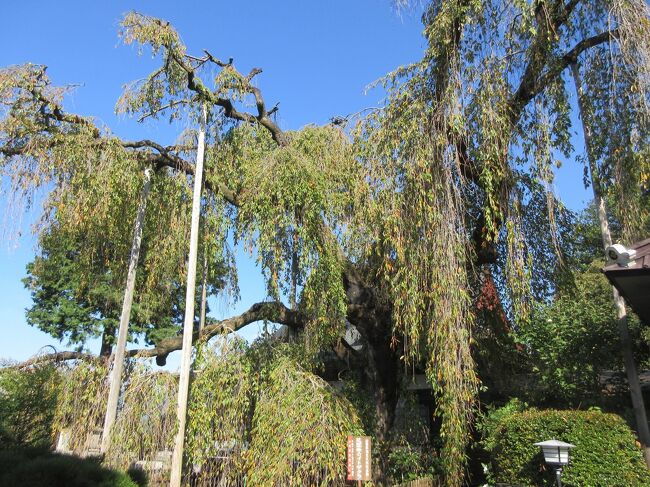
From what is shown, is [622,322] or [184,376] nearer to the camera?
[622,322]

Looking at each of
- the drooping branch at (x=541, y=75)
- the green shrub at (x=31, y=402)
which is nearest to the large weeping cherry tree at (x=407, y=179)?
the drooping branch at (x=541, y=75)

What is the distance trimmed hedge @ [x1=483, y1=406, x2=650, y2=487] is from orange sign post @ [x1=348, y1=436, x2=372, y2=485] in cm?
214

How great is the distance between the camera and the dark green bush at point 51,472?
15.0 feet

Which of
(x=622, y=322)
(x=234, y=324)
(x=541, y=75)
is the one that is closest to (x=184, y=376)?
(x=234, y=324)

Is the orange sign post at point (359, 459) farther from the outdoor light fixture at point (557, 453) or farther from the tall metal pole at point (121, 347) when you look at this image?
the tall metal pole at point (121, 347)

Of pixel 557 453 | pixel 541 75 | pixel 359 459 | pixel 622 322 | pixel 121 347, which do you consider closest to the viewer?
pixel 557 453

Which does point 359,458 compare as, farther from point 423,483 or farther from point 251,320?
point 251,320

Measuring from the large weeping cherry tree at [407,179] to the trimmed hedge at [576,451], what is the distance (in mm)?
723

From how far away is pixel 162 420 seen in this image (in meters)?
7.97

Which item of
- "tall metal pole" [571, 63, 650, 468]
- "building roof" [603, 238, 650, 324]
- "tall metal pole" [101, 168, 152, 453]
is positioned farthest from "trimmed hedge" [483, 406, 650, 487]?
"tall metal pole" [101, 168, 152, 453]

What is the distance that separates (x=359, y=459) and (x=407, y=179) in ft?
13.0

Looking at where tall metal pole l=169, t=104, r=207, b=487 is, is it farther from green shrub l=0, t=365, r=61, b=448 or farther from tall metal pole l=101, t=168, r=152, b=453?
green shrub l=0, t=365, r=61, b=448

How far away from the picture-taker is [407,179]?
7527mm

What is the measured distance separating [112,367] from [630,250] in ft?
25.8
